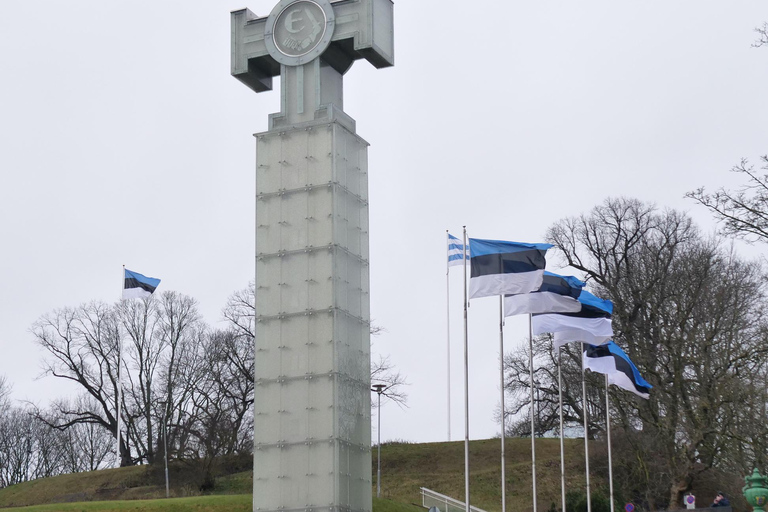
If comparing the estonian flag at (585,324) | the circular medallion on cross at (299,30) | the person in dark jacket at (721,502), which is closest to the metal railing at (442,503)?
the person in dark jacket at (721,502)

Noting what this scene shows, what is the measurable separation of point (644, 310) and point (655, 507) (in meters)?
9.47

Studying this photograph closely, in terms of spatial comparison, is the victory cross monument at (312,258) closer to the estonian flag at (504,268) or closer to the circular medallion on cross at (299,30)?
the circular medallion on cross at (299,30)

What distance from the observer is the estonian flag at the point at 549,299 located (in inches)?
1240

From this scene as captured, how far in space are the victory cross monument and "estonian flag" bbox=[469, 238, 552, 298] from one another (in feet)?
14.3

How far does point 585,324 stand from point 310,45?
1151 cm

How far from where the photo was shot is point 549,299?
31.8 meters

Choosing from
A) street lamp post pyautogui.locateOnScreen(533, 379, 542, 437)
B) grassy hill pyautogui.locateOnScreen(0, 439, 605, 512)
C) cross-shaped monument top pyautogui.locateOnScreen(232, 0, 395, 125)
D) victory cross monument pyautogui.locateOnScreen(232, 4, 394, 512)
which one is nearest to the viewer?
victory cross monument pyautogui.locateOnScreen(232, 4, 394, 512)

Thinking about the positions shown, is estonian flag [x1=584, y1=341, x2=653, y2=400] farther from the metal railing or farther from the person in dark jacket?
the metal railing

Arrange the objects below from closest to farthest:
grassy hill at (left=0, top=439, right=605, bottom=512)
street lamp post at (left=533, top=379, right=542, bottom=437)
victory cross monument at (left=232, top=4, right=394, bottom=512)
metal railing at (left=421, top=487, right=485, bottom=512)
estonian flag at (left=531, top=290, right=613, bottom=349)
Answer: victory cross monument at (left=232, top=4, right=394, bottom=512)
estonian flag at (left=531, top=290, right=613, bottom=349)
metal railing at (left=421, top=487, right=485, bottom=512)
grassy hill at (left=0, top=439, right=605, bottom=512)
street lamp post at (left=533, top=379, right=542, bottom=437)

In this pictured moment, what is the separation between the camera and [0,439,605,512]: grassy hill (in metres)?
52.8

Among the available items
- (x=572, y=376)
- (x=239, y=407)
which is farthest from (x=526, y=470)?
(x=239, y=407)

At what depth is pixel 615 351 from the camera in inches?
1350

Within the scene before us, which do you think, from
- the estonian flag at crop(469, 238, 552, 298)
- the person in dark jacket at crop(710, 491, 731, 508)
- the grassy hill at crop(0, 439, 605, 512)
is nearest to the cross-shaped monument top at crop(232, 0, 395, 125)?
the estonian flag at crop(469, 238, 552, 298)

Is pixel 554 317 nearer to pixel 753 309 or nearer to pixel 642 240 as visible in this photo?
pixel 753 309
